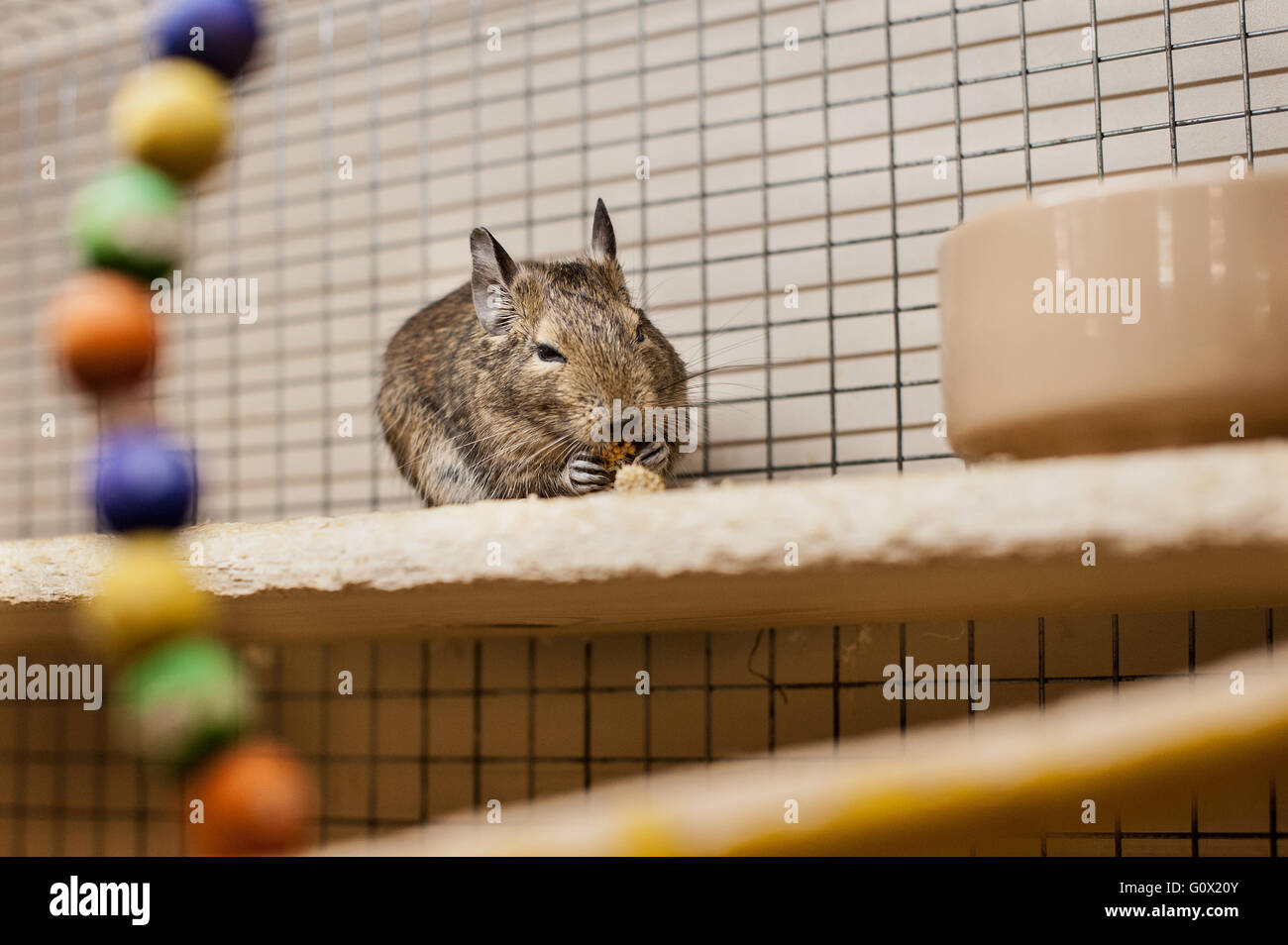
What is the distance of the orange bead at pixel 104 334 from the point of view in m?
0.63

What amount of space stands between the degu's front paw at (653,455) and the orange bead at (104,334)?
51cm

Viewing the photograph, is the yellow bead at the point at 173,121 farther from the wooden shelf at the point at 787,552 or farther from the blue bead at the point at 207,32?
the wooden shelf at the point at 787,552

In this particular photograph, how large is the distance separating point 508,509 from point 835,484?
0.72ft

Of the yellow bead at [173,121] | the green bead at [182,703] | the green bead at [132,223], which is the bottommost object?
the green bead at [182,703]

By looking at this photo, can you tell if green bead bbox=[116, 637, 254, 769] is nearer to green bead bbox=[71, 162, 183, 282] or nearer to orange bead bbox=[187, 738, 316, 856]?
orange bead bbox=[187, 738, 316, 856]

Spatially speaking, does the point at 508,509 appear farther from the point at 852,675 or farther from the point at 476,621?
the point at 852,675

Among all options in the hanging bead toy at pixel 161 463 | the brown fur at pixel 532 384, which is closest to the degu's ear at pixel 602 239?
the brown fur at pixel 532 384

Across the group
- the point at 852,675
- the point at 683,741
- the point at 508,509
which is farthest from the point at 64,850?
the point at 508,509

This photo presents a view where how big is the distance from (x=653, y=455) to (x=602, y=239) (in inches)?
A: 13.0

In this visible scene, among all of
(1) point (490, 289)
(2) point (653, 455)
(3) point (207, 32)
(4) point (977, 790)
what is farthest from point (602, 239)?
(4) point (977, 790)

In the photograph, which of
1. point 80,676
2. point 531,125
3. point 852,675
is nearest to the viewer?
point 852,675

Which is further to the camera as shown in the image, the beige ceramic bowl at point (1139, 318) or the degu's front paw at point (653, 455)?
the degu's front paw at point (653, 455)

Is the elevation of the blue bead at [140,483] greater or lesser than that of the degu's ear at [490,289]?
lesser

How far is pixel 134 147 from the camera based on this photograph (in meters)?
0.64
